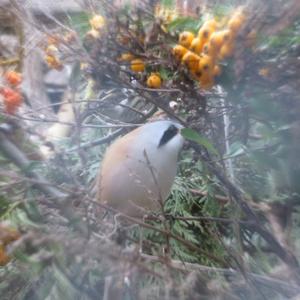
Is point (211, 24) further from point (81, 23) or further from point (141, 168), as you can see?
point (141, 168)

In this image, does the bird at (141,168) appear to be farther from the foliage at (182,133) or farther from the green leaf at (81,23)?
the green leaf at (81,23)

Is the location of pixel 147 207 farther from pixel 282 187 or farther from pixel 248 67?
pixel 248 67

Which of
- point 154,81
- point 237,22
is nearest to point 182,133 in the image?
point 154,81

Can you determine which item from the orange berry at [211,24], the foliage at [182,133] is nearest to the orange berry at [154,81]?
the foliage at [182,133]

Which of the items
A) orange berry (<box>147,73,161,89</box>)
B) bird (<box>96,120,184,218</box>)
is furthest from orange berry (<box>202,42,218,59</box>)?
bird (<box>96,120,184,218</box>)

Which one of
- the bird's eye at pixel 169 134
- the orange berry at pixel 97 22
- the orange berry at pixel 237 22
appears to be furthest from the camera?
the bird's eye at pixel 169 134

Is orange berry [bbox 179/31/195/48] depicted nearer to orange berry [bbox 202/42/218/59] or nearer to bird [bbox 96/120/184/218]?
orange berry [bbox 202/42/218/59]

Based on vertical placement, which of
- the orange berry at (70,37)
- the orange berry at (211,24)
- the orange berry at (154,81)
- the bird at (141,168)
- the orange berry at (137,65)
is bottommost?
the bird at (141,168)
